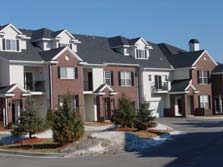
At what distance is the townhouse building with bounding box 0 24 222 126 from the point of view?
43781 mm

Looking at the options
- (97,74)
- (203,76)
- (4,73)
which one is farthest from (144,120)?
(203,76)

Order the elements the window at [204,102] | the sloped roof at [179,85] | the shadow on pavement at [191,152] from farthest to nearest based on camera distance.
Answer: the window at [204,102] → the sloped roof at [179,85] → the shadow on pavement at [191,152]

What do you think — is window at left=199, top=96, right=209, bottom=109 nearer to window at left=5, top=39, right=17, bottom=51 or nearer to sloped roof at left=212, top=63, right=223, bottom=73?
sloped roof at left=212, top=63, right=223, bottom=73

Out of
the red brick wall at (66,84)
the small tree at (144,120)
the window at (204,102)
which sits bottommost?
the small tree at (144,120)

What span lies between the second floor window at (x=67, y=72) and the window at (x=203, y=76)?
19.8 metres

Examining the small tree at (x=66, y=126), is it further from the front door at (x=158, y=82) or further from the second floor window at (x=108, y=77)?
the front door at (x=158, y=82)

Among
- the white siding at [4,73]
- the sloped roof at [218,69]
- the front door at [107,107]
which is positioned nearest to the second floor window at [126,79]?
the front door at [107,107]

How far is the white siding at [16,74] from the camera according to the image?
42.8 meters

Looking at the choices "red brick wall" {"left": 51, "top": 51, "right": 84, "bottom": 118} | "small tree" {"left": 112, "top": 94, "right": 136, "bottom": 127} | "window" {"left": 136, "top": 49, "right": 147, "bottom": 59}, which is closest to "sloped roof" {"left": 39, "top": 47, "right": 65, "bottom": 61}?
"red brick wall" {"left": 51, "top": 51, "right": 84, "bottom": 118}

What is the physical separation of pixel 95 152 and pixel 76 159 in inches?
82.3

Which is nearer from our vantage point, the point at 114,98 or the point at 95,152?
the point at 95,152

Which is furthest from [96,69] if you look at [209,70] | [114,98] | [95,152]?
[95,152]

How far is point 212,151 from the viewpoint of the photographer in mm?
21984

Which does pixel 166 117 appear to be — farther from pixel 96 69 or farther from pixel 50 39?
pixel 50 39
